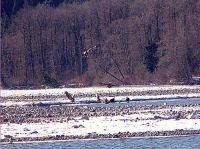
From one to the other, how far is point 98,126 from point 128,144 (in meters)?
4.63

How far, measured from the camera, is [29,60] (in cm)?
8512

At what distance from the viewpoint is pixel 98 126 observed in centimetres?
2902

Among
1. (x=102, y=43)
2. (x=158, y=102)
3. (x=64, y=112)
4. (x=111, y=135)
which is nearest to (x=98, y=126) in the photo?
(x=111, y=135)

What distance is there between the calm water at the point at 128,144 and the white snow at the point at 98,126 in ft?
6.12

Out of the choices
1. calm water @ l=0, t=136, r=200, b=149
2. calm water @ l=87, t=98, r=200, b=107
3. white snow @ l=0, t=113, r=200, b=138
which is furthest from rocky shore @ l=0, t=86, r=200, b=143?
calm water @ l=87, t=98, r=200, b=107

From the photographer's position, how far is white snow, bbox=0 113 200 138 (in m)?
27.5

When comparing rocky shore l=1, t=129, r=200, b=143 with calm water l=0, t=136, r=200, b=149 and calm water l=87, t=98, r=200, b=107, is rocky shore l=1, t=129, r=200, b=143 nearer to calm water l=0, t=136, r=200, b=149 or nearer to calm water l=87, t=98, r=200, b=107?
calm water l=0, t=136, r=200, b=149

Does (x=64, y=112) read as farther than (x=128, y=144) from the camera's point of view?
Yes

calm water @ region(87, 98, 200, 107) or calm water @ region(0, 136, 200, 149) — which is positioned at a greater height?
calm water @ region(87, 98, 200, 107)

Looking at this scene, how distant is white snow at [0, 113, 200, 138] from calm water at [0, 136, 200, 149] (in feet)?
6.12

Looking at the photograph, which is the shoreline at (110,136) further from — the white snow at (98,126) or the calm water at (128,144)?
the white snow at (98,126)

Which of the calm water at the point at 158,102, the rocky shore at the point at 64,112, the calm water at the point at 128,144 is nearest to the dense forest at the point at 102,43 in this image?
the calm water at the point at 158,102

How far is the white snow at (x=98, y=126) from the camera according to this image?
2755 cm

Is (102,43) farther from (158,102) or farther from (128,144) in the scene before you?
(128,144)
